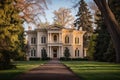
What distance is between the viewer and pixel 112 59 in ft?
184

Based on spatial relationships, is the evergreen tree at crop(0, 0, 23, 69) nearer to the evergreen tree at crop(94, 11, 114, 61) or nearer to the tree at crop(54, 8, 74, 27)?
the evergreen tree at crop(94, 11, 114, 61)

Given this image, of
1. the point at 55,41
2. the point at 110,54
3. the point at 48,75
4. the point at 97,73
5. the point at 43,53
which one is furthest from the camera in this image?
the point at 55,41

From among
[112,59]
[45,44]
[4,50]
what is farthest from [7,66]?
[45,44]

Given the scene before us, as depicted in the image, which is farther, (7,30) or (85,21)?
(85,21)

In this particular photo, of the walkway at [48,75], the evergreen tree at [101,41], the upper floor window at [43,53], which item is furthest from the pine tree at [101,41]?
the walkway at [48,75]

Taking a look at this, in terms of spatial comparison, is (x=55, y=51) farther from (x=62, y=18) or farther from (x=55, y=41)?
(x=62, y=18)

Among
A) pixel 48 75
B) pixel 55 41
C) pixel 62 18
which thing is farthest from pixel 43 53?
pixel 48 75

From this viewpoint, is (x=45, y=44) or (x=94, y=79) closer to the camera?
(x=94, y=79)

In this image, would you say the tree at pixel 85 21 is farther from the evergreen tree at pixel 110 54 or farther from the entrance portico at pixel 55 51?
the evergreen tree at pixel 110 54

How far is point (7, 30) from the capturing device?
31.6m

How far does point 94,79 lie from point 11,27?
16246 millimetres

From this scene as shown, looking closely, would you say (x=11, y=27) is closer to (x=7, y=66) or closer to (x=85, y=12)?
(x=7, y=66)

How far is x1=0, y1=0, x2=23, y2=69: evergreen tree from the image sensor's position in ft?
99.5

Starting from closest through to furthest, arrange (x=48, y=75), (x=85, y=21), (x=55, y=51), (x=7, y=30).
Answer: (x=48, y=75) < (x=7, y=30) < (x=55, y=51) < (x=85, y=21)
